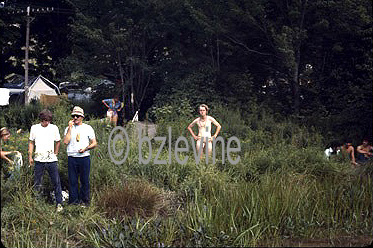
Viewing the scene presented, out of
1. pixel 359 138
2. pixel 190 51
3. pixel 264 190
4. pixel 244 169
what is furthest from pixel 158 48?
pixel 264 190

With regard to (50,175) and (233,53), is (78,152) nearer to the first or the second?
(50,175)

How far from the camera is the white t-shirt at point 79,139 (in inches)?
328

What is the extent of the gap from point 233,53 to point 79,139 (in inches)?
547

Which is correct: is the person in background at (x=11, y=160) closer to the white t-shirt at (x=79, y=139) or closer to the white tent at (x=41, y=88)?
the white t-shirt at (x=79, y=139)

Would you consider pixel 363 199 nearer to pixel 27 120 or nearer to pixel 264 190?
pixel 264 190

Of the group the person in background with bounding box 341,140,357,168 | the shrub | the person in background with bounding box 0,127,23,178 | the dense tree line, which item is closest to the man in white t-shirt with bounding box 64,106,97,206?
the shrub

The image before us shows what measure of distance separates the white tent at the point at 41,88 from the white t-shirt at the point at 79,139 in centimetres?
1713

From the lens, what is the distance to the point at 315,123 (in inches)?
709

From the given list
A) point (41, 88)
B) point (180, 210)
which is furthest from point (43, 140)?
point (41, 88)

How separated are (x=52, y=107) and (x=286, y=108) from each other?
8618 millimetres

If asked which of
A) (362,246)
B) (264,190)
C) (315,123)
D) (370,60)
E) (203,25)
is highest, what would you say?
(203,25)

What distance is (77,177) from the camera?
8609 mm

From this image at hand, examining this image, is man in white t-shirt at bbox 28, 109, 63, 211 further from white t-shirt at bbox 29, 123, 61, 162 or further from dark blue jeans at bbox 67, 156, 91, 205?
dark blue jeans at bbox 67, 156, 91, 205

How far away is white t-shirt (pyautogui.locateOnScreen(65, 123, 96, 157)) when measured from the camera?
8.34 meters
